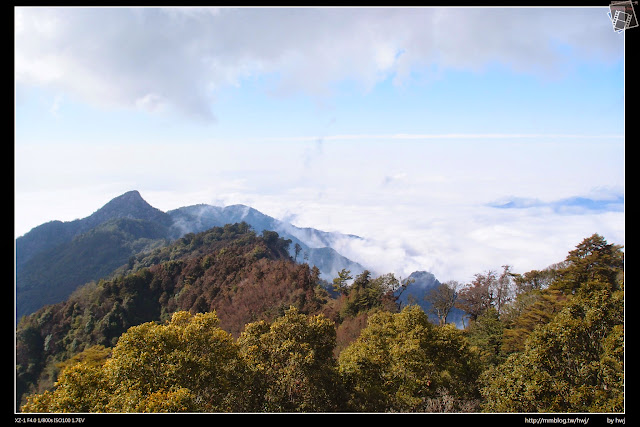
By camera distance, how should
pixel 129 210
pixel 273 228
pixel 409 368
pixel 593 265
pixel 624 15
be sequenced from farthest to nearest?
pixel 129 210
pixel 273 228
pixel 593 265
pixel 409 368
pixel 624 15

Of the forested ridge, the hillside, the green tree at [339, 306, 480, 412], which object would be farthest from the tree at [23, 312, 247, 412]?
the hillside

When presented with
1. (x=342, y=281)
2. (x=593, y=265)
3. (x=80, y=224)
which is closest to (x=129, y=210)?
(x=80, y=224)

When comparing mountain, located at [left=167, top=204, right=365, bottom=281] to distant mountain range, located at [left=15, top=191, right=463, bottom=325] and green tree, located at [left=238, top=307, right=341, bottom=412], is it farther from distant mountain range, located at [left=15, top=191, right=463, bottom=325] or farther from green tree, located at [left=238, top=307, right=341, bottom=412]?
green tree, located at [left=238, top=307, right=341, bottom=412]

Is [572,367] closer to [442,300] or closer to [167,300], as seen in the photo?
[442,300]

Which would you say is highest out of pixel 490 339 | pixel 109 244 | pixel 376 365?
pixel 109 244

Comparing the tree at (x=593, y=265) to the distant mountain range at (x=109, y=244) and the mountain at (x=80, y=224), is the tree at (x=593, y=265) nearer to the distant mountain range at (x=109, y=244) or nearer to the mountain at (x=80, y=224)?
the distant mountain range at (x=109, y=244)
